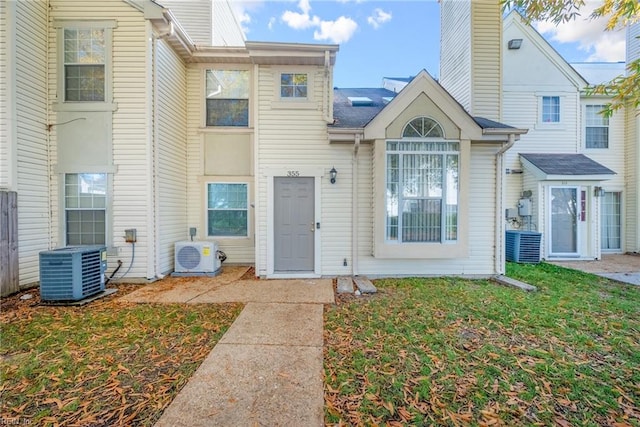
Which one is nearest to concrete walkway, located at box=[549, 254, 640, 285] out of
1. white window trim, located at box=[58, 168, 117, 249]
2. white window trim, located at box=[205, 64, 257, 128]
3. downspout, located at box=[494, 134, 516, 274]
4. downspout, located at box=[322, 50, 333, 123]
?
downspout, located at box=[494, 134, 516, 274]

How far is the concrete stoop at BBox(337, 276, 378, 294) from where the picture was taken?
5.39 metres

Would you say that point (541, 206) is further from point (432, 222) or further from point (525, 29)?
point (525, 29)

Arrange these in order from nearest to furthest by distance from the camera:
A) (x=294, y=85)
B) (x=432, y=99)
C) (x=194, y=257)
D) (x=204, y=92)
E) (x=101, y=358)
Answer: (x=101, y=358) → (x=432, y=99) → (x=294, y=85) → (x=194, y=257) → (x=204, y=92)

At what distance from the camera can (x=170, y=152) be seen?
668cm

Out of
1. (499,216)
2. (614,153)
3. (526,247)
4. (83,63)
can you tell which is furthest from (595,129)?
(83,63)

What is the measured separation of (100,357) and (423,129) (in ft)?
20.9

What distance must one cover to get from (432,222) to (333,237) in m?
2.17

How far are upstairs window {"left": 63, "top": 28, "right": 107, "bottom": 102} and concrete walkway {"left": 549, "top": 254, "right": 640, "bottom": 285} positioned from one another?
39.5ft

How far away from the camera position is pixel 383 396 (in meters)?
2.44

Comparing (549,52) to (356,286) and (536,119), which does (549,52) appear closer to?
(536,119)

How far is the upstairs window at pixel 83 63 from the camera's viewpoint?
596cm

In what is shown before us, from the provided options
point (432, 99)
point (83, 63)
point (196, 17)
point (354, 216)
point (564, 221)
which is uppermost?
point (196, 17)

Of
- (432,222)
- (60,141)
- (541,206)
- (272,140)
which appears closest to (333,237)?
(432,222)

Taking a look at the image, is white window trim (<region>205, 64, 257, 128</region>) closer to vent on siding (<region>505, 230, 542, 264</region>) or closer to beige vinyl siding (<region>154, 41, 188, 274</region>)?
beige vinyl siding (<region>154, 41, 188, 274</region>)
